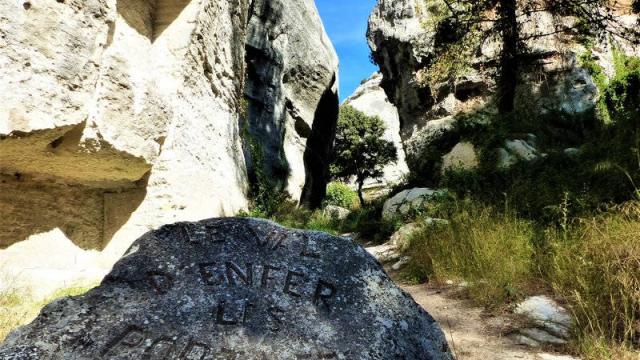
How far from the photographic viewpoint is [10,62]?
2986 mm

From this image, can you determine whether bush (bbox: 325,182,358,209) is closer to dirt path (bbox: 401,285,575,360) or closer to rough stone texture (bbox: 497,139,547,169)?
rough stone texture (bbox: 497,139,547,169)

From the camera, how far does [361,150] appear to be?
2623cm

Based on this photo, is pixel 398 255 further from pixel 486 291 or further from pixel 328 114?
pixel 328 114

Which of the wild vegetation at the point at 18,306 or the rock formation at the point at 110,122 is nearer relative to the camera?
the wild vegetation at the point at 18,306

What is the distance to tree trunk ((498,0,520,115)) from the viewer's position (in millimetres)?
10516

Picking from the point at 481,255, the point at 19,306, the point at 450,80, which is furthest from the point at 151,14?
the point at 450,80

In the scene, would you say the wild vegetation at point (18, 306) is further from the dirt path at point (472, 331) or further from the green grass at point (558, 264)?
the green grass at point (558, 264)

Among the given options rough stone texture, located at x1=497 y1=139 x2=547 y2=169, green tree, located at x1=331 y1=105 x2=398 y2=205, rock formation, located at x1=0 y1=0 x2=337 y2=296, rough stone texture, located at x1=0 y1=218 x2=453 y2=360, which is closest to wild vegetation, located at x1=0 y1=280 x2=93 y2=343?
rock formation, located at x1=0 y1=0 x2=337 y2=296

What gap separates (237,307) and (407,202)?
7042 mm

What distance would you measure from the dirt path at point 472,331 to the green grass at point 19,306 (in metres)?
2.54

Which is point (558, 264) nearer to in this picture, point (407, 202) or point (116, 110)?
point (116, 110)

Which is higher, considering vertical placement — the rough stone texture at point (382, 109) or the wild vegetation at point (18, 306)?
the rough stone texture at point (382, 109)

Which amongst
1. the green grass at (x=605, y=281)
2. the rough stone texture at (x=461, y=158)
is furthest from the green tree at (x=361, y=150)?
the green grass at (x=605, y=281)

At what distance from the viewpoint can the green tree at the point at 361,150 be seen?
25969 millimetres
